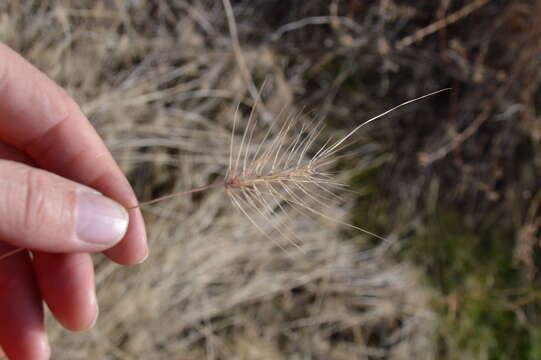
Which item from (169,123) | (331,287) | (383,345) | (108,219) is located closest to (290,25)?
(169,123)

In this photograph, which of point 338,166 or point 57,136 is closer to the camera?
point 57,136

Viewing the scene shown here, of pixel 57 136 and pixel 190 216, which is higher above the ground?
pixel 57 136

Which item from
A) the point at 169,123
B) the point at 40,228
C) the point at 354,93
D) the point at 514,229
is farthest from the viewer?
the point at 514,229

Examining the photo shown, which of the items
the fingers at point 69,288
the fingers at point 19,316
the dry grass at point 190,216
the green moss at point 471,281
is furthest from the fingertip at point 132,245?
the green moss at point 471,281

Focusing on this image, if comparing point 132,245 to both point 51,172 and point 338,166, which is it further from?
point 338,166

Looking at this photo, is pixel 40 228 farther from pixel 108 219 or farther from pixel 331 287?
pixel 331 287

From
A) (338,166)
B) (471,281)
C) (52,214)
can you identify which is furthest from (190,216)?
(471,281)
